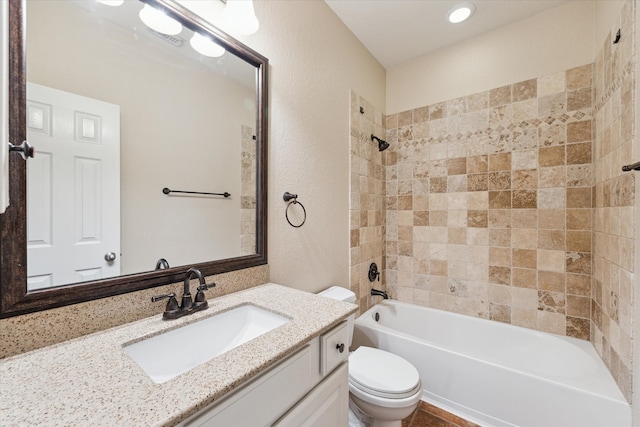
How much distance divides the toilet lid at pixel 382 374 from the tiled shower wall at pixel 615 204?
3.19ft

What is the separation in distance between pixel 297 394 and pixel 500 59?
8.46ft

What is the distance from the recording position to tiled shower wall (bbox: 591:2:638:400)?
46.3 inches

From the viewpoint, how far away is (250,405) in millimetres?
626

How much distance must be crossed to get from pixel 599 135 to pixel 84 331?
8.80 feet

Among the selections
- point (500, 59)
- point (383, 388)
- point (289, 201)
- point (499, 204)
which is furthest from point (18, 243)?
point (500, 59)

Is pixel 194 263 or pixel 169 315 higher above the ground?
pixel 194 263

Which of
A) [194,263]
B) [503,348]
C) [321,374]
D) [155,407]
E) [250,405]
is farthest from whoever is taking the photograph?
[503,348]

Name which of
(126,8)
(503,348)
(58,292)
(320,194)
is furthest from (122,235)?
(503,348)

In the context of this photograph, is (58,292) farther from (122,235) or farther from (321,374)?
Answer: (321,374)

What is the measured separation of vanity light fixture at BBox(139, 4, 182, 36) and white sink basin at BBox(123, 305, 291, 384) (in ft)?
3.64

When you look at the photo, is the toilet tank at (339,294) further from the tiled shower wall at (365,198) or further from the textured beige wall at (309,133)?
the tiled shower wall at (365,198)

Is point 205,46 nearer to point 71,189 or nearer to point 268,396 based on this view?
point 71,189

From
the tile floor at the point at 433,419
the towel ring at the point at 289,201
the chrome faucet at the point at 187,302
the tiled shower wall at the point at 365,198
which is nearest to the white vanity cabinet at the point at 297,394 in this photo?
the chrome faucet at the point at 187,302

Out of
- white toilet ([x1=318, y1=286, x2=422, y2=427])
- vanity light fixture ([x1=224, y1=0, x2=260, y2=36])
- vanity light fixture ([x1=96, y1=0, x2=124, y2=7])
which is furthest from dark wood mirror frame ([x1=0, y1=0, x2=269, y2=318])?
white toilet ([x1=318, y1=286, x2=422, y2=427])
